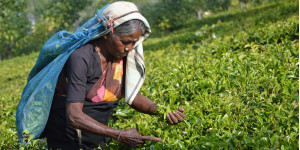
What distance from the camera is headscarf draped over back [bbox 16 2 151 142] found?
2.50 metres

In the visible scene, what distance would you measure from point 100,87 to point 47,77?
44 centimetres

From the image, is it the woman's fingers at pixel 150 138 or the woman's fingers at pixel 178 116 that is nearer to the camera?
the woman's fingers at pixel 150 138

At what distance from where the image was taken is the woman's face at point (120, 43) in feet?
8.20

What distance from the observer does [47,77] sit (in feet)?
8.48

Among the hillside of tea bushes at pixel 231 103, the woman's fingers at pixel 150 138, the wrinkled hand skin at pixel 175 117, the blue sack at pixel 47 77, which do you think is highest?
the blue sack at pixel 47 77

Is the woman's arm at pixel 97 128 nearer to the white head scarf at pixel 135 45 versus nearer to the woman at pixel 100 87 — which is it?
the woman at pixel 100 87

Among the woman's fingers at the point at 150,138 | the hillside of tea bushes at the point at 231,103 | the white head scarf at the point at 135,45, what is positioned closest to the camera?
the hillside of tea bushes at the point at 231,103

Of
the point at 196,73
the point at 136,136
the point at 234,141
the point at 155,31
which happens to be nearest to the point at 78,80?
the point at 136,136

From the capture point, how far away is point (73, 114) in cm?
235

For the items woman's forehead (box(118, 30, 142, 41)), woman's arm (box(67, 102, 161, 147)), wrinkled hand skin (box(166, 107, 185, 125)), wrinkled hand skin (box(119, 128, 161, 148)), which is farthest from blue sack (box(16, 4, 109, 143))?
wrinkled hand skin (box(166, 107, 185, 125))

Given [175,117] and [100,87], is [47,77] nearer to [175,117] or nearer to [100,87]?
[100,87]

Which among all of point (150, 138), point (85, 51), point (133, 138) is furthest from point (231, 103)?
point (85, 51)

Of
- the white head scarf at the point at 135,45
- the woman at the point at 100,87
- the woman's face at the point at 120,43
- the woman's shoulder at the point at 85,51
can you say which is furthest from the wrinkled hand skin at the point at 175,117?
the woman's shoulder at the point at 85,51

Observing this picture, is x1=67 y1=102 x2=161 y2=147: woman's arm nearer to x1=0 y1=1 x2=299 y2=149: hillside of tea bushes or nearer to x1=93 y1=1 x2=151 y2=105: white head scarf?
x1=0 y1=1 x2=299 y2=149: hillside of tea bushes
